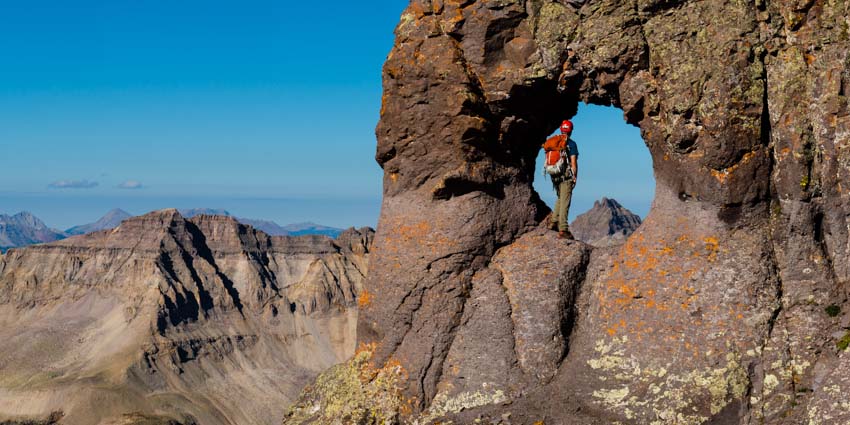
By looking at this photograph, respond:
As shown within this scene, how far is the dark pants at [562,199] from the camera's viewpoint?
15727 mm

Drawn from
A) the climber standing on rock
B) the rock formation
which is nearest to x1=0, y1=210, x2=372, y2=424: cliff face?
the rock formation

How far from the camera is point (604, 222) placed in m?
138

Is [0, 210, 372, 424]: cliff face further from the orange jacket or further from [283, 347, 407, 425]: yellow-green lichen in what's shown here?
the orange jacket

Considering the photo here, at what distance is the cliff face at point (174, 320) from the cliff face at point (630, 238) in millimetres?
82775

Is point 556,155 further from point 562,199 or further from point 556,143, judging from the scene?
point 562,199

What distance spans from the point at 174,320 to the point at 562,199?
11758cm

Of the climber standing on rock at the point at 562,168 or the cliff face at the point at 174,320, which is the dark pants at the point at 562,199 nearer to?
the climber standing on rock at the point at 562,168

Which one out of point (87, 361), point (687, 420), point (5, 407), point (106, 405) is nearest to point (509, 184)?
point (687, 420)

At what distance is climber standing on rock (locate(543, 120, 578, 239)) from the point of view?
51.0ft

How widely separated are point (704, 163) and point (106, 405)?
9324 cm

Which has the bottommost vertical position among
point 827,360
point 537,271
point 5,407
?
point 5,407

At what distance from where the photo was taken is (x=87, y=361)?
11075 cm

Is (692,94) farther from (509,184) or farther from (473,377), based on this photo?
(473,377)

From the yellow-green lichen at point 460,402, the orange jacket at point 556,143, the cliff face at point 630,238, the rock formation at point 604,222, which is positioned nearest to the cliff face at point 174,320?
the rock formation at point 604,222
